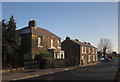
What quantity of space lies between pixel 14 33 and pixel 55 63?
27.6ft

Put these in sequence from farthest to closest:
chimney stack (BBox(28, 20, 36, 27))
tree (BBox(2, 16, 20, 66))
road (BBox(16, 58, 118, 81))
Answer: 1. chimney stack (BBox(28, 20, 36, 27))
2. tree (BBox(2, 16, 20, 66))
3. road (BBox(16, 58, 118, 81))

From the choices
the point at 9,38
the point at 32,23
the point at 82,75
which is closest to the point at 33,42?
the point at 32,23

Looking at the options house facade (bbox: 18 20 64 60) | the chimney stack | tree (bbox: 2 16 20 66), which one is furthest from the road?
the chimney stack

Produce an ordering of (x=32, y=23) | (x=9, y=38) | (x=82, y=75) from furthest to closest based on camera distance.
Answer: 1. (x=32, y=23)
2. (x=9, y=38)
3. (x=82, y=75)

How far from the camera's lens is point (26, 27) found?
34.8 meters

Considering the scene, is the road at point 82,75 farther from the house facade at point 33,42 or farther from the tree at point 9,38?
the house facade at point 33,42

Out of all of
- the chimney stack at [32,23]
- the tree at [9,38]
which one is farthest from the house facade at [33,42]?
the tree at [9,38]

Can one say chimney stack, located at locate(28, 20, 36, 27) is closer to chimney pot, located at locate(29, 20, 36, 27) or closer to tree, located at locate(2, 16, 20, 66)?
chimney pot, located at locate(29, 20, 36, 27)

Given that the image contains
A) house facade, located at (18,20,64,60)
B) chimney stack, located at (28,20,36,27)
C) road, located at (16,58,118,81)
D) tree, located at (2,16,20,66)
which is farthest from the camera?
chimney stack, located at (28,20,36,27)

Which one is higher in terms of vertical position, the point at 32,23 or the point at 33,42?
the point at 32,23

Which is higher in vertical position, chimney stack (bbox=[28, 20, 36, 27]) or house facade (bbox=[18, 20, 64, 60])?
chimney stack (bbox=[28, 20, 36, 27])

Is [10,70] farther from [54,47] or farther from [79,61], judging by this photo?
[79,61]

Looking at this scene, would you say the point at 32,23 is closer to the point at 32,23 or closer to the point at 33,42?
the point at 32,23

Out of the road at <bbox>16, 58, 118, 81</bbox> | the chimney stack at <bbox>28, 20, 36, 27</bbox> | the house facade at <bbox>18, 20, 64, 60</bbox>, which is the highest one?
the chimney stack at <bbox>28, 20, 36, 27</bbox>
